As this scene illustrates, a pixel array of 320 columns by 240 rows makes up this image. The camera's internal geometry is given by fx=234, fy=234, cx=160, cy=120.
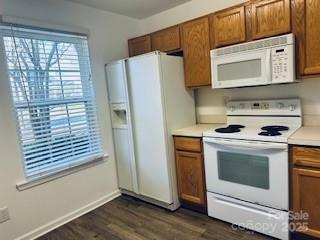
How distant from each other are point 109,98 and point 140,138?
0.66 metres

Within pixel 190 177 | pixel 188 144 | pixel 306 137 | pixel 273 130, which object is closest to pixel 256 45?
pixel 273 130

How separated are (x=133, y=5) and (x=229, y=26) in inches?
47.8

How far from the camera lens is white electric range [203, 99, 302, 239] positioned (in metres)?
1.81

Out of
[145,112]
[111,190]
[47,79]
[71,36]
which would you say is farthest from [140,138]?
[71,36]

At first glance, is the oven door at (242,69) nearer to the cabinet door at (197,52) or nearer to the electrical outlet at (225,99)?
the cabinet door at (197,52)

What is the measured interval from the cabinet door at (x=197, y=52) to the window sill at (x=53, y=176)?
139cm

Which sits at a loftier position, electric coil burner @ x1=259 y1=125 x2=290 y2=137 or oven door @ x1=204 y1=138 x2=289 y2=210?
electric coil burner @ x1=259 y1=125 x2=290 y2=137

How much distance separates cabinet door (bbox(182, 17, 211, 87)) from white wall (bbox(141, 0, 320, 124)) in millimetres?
345

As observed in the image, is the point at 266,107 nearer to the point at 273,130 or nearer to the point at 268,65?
the point at 273,130

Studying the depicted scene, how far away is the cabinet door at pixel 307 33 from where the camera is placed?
177 cm

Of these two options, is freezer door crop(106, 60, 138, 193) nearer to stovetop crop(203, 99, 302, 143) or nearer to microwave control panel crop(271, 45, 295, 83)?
stovetop crop(203, 99, 302, 143)

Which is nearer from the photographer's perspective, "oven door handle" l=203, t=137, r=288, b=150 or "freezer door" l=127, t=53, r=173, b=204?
"oven door handle" l=203, t=137, r=288, b=150

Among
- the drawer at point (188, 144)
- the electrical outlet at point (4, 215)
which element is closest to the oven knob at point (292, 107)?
the drawer at point (188, 144)

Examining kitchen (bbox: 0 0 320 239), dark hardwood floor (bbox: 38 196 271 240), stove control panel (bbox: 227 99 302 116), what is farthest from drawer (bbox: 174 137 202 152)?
dark hardwood floor (bbox: 38 196 271 240)
